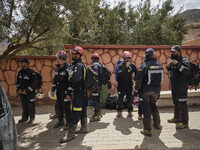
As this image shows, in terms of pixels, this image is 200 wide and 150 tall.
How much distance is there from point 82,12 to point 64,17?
67 centimetres

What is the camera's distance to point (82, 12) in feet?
19.3

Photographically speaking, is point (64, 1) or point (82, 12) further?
point (82, 12)

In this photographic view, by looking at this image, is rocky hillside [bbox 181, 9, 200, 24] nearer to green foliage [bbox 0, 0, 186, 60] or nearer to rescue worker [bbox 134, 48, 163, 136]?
green foliage [bbox 0, 0, 186, 60]

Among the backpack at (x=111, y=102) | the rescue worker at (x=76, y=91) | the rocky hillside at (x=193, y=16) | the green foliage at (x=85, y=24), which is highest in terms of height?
the rocky hillside at (x=193, y=16)

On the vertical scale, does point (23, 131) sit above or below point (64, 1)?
below

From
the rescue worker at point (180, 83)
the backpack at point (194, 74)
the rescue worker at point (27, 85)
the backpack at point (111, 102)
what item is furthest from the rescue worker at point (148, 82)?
the rescue worker at point (27, 85)

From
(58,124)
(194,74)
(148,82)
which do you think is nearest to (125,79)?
(148,82)

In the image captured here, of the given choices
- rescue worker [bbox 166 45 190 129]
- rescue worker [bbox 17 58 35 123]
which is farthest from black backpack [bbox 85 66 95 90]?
rescue worker [bbox 17 58 35 123]

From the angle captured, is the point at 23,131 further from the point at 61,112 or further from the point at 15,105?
the point at 15,105

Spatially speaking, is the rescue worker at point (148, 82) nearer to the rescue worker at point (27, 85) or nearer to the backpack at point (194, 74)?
the backpack at point (194, 74)

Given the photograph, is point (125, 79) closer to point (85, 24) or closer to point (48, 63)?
point (85, 24)

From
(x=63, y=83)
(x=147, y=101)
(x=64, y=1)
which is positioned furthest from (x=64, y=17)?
(x=147, y=101)

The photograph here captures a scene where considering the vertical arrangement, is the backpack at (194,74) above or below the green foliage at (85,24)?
below

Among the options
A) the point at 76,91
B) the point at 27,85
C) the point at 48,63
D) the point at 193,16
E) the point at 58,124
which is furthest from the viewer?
the point at 193,16
